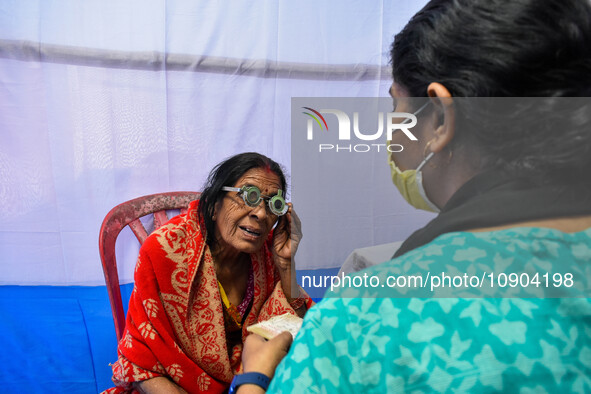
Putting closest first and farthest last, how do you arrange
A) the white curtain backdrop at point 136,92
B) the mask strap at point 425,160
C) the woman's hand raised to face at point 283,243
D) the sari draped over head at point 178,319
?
the mask strap at point 425,160, the sari draped over head at point 178,319, the woman's hand raised to face at point 283,243, the white curtain backdrop at point 136,92

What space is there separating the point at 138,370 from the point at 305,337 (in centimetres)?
120

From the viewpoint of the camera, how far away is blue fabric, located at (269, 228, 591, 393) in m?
0.48

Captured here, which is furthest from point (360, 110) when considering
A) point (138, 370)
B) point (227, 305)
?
point (138, 370)

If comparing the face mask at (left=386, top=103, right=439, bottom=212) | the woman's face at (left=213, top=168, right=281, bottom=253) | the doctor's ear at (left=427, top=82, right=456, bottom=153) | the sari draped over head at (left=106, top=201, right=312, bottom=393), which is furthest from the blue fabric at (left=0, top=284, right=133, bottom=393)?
the doctor's ear at (left=427, top=82, right=456, bottom=153)

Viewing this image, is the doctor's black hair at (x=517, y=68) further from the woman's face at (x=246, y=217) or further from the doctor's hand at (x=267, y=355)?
the woman's face at (x=246, y=217)

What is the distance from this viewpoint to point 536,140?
1.88 feet

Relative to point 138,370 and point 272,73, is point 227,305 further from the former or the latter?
point 272,73

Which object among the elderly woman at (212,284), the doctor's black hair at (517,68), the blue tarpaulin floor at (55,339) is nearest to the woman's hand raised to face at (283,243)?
the elderly woman at (212,284)

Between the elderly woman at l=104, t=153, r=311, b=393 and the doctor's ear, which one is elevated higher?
the doctor's ear

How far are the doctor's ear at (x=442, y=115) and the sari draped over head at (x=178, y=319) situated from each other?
1.19m

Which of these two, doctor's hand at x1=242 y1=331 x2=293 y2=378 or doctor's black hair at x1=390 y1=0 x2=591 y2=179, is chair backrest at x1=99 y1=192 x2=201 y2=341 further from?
doctor's black hair at x1=390 y1=0 x2=591 y2=179

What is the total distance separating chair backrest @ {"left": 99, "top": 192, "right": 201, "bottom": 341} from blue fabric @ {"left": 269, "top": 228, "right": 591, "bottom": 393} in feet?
4.80

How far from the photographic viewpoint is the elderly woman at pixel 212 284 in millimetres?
1526

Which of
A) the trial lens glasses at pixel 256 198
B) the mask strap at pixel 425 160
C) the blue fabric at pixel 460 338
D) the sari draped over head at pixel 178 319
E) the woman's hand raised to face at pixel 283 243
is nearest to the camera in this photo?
the blue fabric at pixel 460 338
